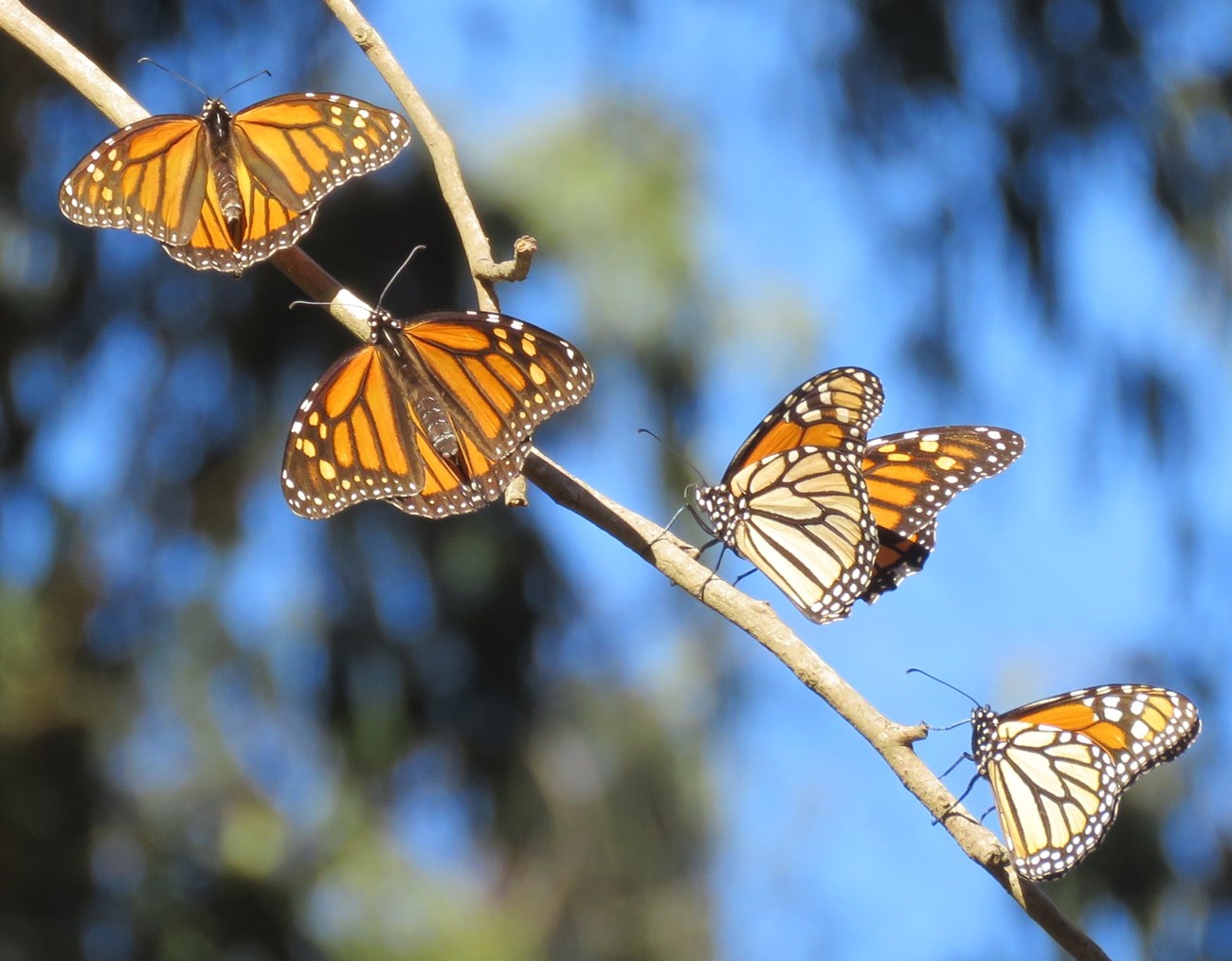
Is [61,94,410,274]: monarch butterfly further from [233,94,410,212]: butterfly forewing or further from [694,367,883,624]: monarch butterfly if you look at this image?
[694,367,883,624]: monarch butterfly

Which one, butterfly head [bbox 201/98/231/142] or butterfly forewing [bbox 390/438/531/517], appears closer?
butterfly forewing [bbox 390/438/531/517]

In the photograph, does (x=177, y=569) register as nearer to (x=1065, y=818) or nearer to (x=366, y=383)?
(x=366, y=383)

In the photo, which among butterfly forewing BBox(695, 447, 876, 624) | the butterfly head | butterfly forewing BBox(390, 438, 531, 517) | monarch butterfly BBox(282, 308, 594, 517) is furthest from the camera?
butterfly forewing BBox(695, 447, 876, 624)

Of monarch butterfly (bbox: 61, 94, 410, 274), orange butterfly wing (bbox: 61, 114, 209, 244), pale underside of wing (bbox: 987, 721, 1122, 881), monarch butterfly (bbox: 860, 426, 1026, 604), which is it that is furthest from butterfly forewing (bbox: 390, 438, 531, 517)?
pale underside of wing (bbox: 987, 721, 1122, 881)

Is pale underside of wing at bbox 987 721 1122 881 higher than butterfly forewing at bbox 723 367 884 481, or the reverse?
butterfly forewing at bbox 723 367 884 481

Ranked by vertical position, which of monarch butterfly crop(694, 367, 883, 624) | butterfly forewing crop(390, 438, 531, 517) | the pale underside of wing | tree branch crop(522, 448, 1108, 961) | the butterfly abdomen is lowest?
tree branch crop(522, 448, 1108, 961)

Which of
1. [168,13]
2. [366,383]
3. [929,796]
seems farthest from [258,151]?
[168,13]

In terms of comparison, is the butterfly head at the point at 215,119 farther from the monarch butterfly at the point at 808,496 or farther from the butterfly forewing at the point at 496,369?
the monarch butterfly at the point at 808,496

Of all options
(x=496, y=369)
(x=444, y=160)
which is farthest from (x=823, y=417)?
(x=444, y=160)
